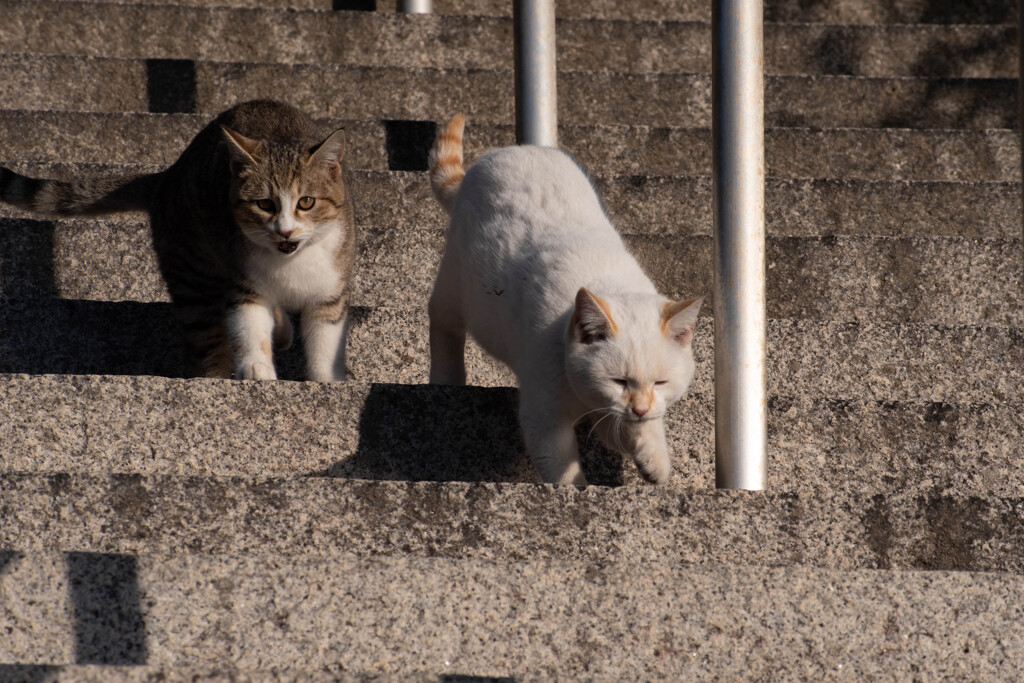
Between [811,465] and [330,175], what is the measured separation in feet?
5.40

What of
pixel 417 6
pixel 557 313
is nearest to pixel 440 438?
pixel 557 313

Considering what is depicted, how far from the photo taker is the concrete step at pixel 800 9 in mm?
5824

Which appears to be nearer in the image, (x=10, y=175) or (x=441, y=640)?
(x=441, y=640)

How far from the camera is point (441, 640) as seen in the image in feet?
6.18

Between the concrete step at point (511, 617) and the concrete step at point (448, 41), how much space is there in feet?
11.4

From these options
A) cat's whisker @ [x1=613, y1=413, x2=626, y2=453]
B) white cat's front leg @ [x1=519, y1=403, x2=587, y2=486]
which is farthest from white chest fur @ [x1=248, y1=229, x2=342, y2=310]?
cat's whisker @ [x1=613, y1=413, x2=626, y2=453]

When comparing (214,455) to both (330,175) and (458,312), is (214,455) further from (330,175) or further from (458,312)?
(330,175)

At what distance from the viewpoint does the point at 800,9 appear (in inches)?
231

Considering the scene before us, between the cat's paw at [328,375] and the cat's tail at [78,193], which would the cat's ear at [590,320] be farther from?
the cat's tail at [78,193]

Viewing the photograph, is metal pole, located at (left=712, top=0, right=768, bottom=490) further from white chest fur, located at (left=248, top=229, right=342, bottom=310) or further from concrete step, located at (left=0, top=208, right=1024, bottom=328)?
white chest fur, located at (left=248, top=229, right=342, bottom=310)

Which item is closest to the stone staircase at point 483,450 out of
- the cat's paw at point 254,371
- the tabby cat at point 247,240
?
the tabby cat at point 247,240

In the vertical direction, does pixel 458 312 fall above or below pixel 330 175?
below

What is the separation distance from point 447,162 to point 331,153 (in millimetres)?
339

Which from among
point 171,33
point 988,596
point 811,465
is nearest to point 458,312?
point 811,465
